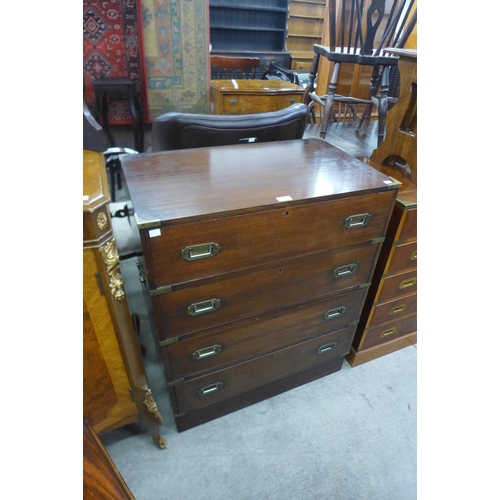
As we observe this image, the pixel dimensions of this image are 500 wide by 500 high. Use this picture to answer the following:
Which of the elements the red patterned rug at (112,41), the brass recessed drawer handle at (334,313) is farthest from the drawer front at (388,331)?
the red patterned rug at (112,41)

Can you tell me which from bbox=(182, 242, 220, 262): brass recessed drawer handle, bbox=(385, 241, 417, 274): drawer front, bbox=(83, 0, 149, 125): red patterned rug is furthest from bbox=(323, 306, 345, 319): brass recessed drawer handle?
bbox=(83, 0, 149, 125): red patterned rug

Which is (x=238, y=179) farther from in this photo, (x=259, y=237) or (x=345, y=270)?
(x=345, y=270)

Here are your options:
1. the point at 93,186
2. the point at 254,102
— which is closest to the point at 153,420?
the point at 93,186

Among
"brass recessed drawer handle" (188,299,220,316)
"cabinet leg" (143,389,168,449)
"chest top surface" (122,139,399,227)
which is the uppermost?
"chest top surface" (122,139,399,227)

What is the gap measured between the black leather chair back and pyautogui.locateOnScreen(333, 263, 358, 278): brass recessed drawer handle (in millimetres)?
604

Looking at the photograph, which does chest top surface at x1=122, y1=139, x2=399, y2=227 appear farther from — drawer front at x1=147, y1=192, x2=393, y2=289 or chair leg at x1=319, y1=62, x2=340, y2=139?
chair leg at x1=319, y1=62, x2=340, y2=139

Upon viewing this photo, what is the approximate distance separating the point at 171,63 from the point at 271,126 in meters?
2.12

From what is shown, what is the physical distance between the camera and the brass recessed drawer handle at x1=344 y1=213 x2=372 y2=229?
103 cm

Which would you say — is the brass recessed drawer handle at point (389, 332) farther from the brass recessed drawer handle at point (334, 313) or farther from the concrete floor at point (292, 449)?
the brass recessed drawer handle at point (334, 313)

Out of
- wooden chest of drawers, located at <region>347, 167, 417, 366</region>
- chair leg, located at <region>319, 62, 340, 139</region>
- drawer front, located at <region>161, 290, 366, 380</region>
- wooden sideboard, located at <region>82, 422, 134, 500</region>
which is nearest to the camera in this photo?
wooden sideboard, located at <region>82, 422, 134, 500</region>

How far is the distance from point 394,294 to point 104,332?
1.13 metres

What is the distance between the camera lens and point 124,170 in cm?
101

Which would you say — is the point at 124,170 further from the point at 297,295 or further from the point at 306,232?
the point at 297,295

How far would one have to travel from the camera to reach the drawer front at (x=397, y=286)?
1.33 meters
